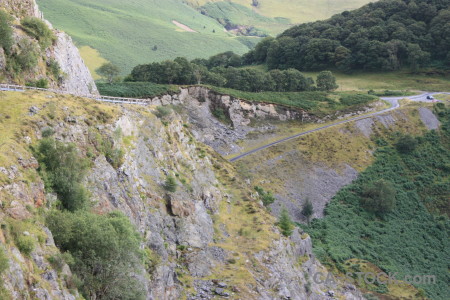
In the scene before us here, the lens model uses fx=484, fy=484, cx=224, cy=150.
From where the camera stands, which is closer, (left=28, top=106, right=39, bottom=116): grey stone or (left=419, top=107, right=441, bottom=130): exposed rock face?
(left=28, top=106, right=39, bottom=116): grey stone

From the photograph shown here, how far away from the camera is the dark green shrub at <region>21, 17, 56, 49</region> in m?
53.2

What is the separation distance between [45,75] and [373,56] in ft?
337

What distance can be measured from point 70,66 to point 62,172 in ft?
99.8

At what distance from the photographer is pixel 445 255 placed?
246 ft

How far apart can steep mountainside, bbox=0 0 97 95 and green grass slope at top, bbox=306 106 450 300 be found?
3905cm

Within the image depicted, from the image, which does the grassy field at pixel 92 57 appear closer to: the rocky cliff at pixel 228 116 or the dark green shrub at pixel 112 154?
the rocky cliff at pixel 228 116

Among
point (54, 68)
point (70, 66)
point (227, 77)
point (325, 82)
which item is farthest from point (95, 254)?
point (325, 82)

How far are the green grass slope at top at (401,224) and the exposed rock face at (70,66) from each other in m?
37.6

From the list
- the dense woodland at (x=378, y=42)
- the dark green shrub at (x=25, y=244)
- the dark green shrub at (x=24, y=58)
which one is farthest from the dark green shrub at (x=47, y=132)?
the dense woodland at (x=378, y=42)

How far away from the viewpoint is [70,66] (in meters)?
58.8

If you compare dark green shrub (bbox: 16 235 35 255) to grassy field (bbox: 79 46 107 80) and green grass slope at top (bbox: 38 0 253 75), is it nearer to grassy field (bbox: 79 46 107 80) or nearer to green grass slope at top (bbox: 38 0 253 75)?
grassy field (bbox: 79 46 107 80)

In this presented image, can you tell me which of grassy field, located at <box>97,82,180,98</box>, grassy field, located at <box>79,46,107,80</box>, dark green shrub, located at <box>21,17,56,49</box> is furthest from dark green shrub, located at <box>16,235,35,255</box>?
grassy field, located at <box>79,46,107,80</box>

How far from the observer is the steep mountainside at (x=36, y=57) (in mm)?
48281

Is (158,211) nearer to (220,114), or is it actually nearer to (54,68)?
(54,68)
